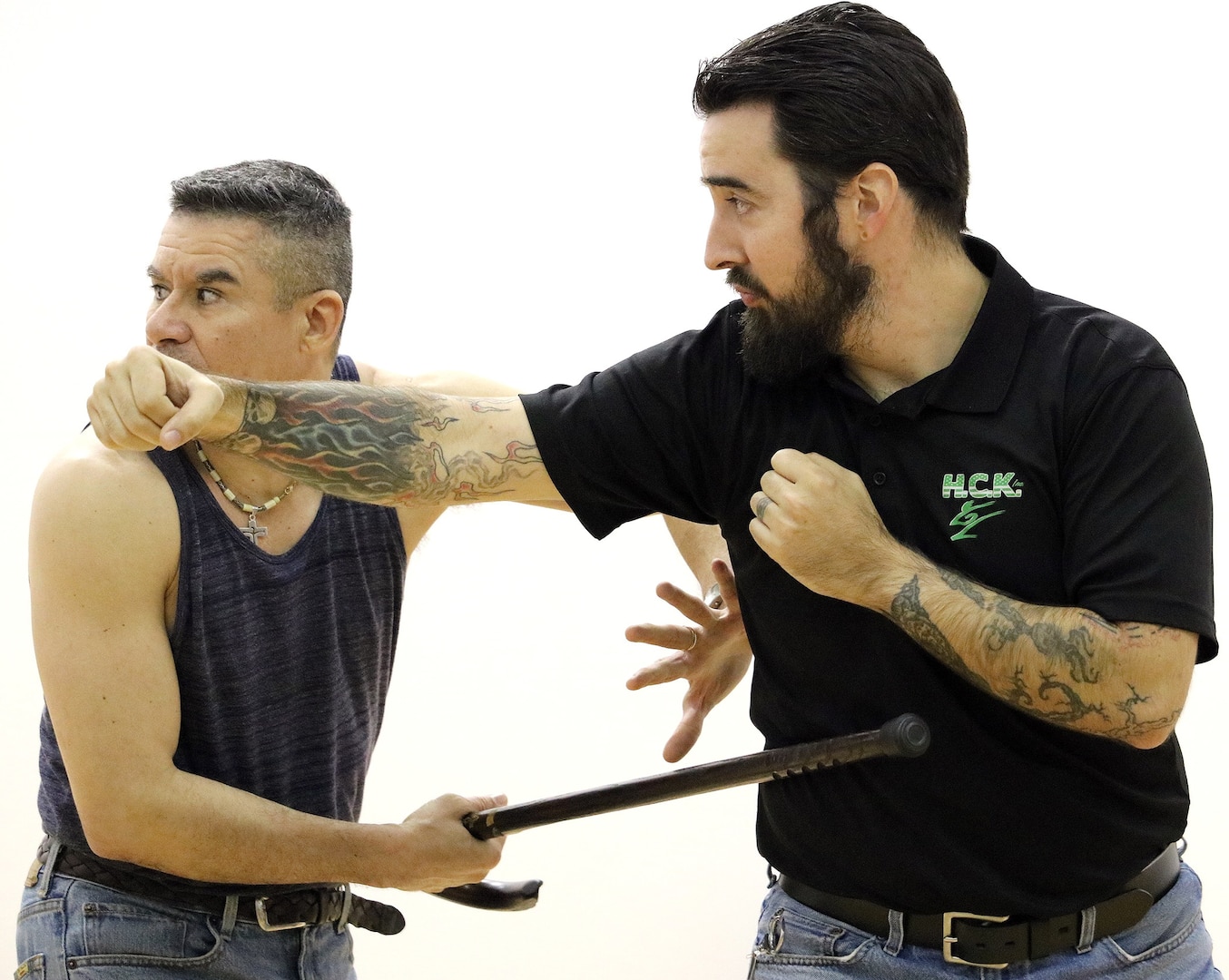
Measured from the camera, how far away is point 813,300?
1.48m

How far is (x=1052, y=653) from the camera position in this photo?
1.31 m

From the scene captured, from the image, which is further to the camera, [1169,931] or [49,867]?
[49,867]

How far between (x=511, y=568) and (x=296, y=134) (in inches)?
39.5

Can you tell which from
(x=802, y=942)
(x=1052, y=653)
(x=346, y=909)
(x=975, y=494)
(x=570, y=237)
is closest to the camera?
(x=1052, y=653)

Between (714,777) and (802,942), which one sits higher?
(714,777)

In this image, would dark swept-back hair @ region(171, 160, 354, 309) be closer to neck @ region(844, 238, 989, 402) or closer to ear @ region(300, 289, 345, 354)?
ear @ region(300, 289, 345, 354)

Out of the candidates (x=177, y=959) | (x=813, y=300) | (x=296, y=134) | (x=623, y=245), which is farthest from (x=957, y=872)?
(x=296, y=134)

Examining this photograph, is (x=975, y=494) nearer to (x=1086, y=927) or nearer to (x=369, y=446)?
(x=1086, y=927)

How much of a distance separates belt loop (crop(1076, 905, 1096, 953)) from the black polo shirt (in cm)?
2

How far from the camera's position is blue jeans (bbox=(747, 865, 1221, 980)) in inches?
57.2

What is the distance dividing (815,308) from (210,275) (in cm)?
73

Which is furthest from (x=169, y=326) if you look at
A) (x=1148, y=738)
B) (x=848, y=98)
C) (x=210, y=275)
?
(x=1148, y=738)

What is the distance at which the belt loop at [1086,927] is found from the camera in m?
1.46

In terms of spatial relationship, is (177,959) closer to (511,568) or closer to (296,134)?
(511,568)
